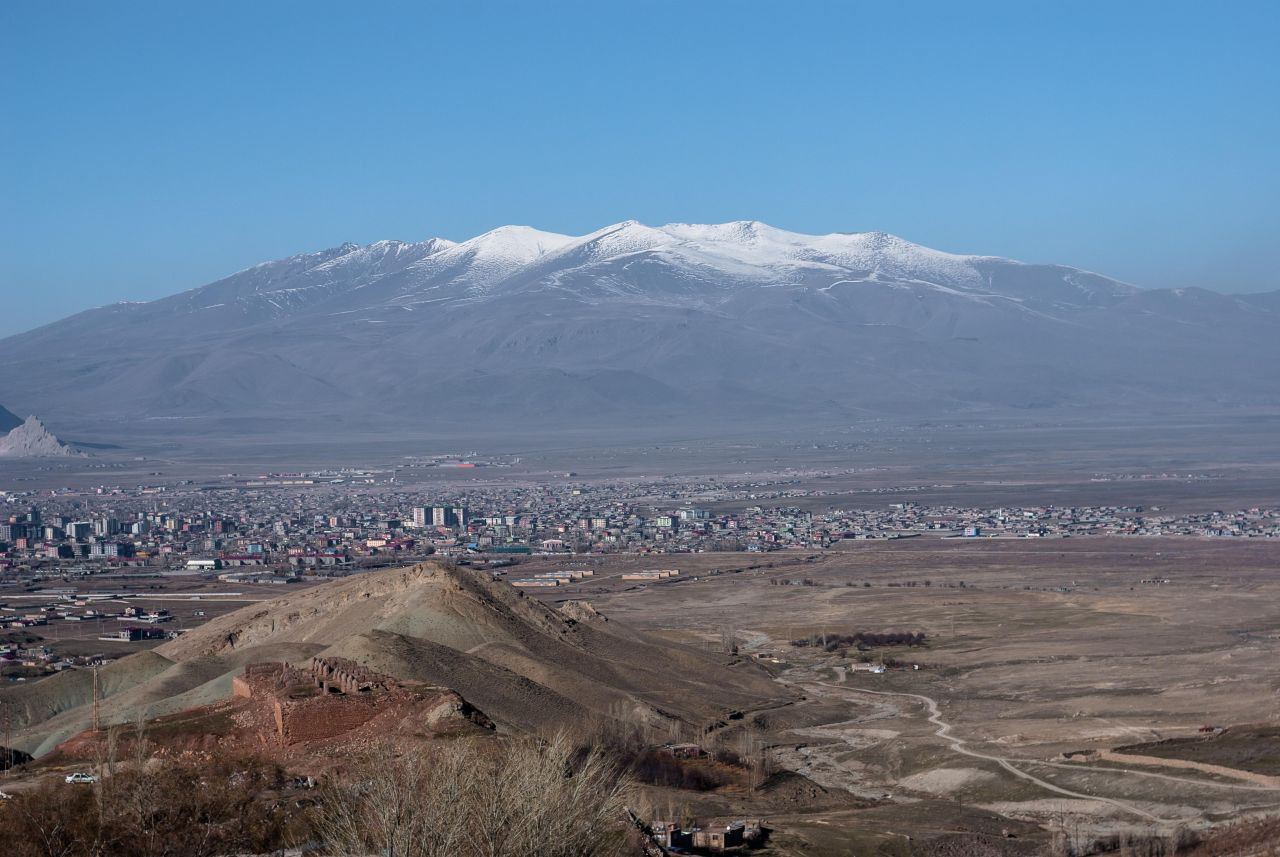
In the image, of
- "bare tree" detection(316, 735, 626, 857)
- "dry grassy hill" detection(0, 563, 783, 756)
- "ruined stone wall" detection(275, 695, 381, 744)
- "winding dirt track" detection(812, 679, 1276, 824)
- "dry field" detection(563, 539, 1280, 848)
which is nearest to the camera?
"bare tree" detection(316, 735, 626, 857)

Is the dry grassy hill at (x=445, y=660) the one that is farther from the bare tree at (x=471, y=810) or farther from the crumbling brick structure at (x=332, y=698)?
the bare tree at (x=471, y=810)

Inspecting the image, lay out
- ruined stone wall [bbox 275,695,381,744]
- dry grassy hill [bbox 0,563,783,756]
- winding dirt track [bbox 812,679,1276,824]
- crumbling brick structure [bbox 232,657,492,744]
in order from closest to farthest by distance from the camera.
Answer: ruined stone wall [bbox 275,695,381,744]
crumbling brick structure [bbox 232,657,492,744]
winding dirt track [bbox 812,679,1276,824]
dry grassy hill [bbox 0,563,783,756]

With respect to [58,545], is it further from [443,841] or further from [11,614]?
[443,841]

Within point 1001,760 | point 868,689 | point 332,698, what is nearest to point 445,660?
point 332,698

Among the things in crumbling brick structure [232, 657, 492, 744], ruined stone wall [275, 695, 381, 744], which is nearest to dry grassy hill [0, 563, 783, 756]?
crumbling brick structure [232, 657, 492, 744]

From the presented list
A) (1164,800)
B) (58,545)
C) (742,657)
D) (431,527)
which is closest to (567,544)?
(431,527)

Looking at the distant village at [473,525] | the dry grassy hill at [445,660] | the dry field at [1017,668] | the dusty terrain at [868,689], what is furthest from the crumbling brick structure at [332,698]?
the distant village at [473,525]

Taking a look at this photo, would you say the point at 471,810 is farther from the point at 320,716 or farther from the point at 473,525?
the point at 473,525

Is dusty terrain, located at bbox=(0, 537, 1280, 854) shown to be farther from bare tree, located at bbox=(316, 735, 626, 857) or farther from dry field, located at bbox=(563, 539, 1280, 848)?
bare tree, located at bbox=(316, 735, 626, 857)

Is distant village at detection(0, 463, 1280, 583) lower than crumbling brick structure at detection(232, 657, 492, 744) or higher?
lower

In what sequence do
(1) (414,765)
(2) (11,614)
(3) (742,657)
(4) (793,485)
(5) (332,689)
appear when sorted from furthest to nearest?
(4) (793,485)
(2) (11,614)
(3) (742,657)
(5) (332,689)
(1) (414,765)

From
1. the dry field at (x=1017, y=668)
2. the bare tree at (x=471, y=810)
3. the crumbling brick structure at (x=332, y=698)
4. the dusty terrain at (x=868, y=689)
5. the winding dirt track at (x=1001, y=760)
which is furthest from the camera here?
the dry field at (x=1017, y=668)
